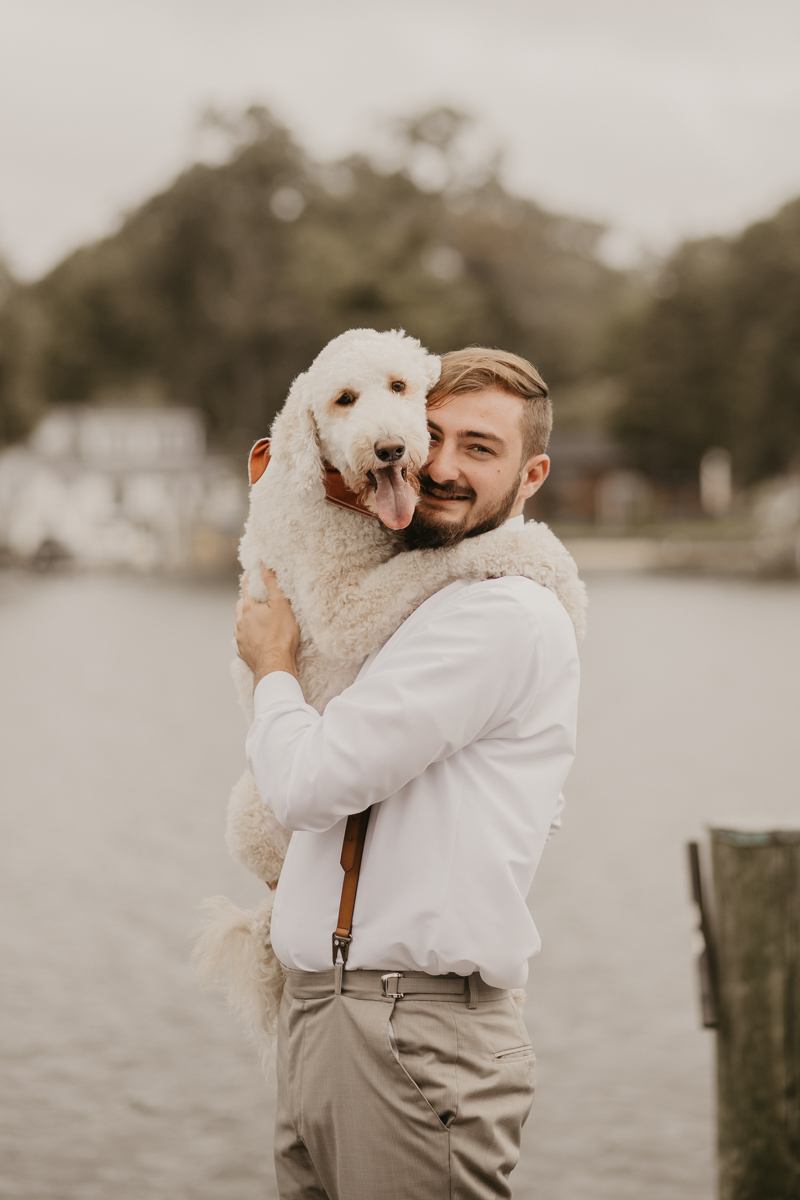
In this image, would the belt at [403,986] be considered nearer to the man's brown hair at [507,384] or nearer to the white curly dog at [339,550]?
the white curly dog at [339,550]

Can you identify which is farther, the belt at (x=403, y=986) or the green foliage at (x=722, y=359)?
the green foliage at (x=722, y=359)

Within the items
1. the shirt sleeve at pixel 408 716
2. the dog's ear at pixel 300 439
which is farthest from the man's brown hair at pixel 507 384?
the shirt sleeve at pixel 408 716

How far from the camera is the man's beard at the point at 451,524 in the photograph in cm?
253

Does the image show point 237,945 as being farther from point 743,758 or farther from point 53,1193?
point 743,758

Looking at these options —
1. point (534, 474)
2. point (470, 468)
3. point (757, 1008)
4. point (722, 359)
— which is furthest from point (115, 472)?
point (470, 468)

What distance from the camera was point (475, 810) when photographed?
7.64ft

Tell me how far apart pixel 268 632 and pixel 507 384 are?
2.16 ft

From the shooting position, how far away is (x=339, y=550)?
8.81 feet

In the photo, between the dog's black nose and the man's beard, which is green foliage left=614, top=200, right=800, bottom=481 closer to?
the man's beard

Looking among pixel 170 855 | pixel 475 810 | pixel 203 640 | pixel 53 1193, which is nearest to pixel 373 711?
pixel 475 810

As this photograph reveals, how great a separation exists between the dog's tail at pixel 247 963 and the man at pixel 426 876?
0.21 m

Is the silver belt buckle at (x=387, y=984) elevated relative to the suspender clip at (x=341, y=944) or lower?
lower

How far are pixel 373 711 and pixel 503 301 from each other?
77192 mm

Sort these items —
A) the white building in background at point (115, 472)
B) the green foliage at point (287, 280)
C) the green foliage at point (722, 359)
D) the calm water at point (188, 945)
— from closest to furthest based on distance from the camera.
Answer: the calm water at point (188, 945), the green foliage at point (287, 280), the green foliage at point (722, 359), the white building in background at point (115, 472)
